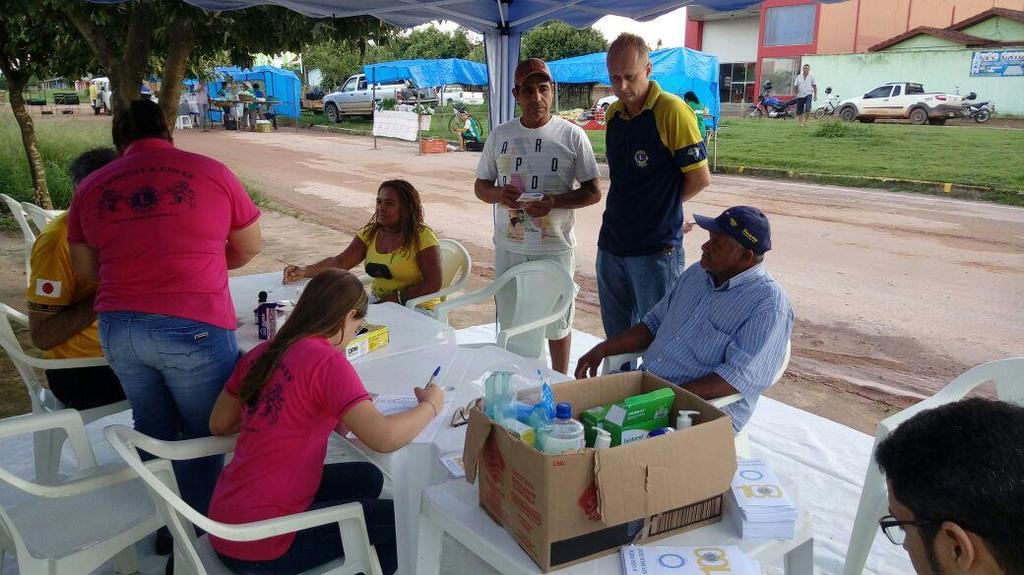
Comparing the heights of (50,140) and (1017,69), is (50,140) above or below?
below

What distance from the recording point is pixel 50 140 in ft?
42.0

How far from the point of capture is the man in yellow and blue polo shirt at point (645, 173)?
3.44 metres

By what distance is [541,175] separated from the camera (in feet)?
13.1

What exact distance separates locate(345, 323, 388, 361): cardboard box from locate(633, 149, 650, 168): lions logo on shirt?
148cm

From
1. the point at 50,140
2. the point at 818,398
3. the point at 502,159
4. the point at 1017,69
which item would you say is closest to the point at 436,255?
the point at 502,159

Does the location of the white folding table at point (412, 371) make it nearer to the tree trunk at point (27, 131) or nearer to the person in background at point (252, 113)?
the tree trunk at point (27, 131)

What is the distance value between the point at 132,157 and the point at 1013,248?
345 inches

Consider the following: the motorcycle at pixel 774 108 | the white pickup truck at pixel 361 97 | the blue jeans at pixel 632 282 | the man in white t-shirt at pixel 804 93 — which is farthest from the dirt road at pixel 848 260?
the motorcycle at pixel 774 108

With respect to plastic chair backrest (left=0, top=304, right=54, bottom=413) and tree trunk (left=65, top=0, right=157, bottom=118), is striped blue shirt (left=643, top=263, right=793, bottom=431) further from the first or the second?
tree trunk (left=65, top=0, right=157, bottom=118)

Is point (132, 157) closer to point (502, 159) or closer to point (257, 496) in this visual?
point (257, 496)

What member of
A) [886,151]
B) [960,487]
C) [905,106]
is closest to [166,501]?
[960,487]

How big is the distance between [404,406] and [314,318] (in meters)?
0.42

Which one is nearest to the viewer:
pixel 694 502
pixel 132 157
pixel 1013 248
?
pixel 694 502

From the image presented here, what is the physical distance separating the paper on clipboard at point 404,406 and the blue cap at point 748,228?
1202 millimetres
